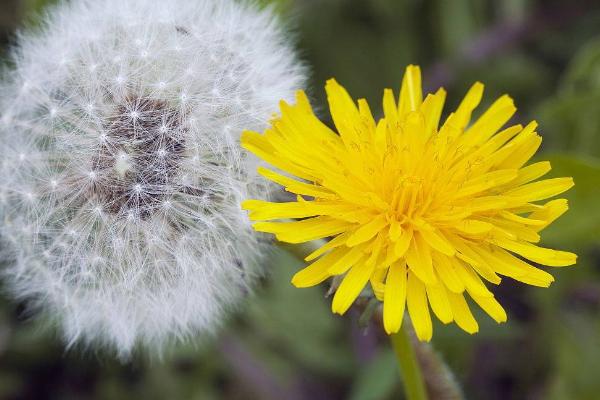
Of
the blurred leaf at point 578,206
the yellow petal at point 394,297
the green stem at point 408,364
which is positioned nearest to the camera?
the yellow petal at point 394,297

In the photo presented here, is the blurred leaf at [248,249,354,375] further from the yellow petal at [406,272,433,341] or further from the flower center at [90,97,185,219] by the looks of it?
the yellow petal at [406,272,433,341]

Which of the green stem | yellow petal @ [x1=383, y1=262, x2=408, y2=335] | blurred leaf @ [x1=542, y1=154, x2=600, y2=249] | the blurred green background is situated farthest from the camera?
the blurred green background

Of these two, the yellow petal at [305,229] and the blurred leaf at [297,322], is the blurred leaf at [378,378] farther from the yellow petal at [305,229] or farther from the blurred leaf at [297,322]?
the yellow petal at [305,229]

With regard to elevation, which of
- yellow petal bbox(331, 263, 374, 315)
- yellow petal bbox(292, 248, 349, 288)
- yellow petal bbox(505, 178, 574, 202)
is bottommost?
yellow petal bbox(331, 263, 374, 315)

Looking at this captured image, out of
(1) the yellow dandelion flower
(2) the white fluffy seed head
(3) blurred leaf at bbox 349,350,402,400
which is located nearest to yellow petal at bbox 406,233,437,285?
(1) the yellow dandelion flower

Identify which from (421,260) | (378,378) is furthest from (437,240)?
(378,378)

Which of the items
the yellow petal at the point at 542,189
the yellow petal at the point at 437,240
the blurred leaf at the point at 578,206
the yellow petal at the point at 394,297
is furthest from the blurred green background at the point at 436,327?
the yellow petal at the point at 394,297
